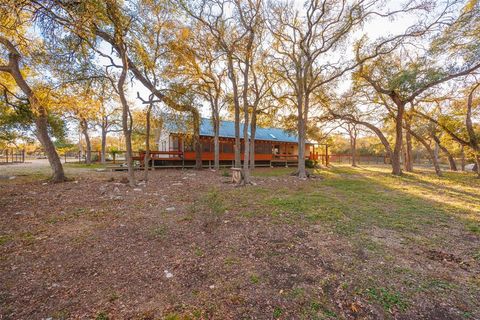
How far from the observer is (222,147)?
734 inches

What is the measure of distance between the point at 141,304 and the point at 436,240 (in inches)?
196

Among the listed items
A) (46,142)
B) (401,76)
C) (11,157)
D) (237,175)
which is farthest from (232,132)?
(11,157)

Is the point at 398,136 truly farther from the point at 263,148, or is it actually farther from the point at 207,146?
the point at 207,146

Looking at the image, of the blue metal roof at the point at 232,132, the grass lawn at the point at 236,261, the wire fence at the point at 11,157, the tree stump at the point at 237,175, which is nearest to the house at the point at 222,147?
the blue metal roof at the point at 232,132

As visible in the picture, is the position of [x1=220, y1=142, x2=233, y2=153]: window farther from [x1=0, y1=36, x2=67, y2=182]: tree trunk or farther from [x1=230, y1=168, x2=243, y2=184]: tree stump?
[x1=0, y1=36, x2=67, y2=182]: tree trunk

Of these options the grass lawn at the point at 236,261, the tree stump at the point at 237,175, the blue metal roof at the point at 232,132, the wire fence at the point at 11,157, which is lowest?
the grass lawn at the point at 236,261

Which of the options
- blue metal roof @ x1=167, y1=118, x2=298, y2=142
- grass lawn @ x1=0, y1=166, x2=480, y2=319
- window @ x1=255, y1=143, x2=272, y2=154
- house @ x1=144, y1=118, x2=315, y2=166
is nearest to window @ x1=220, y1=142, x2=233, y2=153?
house @ x1=144, y1=118, x2=315, y2=166

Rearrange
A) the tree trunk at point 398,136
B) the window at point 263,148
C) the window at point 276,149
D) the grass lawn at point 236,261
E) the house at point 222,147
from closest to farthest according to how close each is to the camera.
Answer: the grass lawn at point 236,261, the tree trunk at point 398,136, the house at point 222,147, the window at point 263,148, the window at point 276,149

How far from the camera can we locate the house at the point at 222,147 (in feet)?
52.9

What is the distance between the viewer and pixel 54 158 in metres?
8.47

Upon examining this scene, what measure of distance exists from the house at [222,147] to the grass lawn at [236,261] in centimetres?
941

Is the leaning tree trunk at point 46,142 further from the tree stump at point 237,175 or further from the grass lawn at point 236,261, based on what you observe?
the tree stump at point 237,175

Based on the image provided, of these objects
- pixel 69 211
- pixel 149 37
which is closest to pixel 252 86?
pixel 149 37

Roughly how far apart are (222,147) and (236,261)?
1595 centimetres
